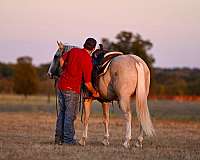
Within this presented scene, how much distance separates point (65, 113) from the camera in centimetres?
1290

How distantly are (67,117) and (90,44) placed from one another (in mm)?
1805

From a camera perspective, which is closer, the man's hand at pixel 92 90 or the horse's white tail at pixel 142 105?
the horse's white tail at pixel 142 105

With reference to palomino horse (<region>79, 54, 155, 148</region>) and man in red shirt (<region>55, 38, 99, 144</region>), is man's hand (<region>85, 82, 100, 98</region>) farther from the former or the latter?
palomino horse (<region>79, 54, 155, 148</region>)

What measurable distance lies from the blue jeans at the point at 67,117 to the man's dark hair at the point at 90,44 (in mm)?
1161

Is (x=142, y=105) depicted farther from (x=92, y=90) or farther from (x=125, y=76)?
(x=92, y=90)

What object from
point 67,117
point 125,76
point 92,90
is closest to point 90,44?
point 92,90

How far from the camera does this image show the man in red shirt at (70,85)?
12773 millimetres

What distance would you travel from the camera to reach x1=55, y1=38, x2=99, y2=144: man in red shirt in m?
12.8

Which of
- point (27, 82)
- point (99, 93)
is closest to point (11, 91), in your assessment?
point (27, 82)

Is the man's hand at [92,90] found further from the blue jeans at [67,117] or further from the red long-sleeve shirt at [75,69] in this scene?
the blue jeans at [67,117]

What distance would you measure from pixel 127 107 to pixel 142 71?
87 centimetres

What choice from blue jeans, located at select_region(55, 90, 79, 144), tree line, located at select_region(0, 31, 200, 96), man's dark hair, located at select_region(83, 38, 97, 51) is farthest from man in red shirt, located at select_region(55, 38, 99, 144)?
tree line, located at select_region(0, 31, 200, 96)

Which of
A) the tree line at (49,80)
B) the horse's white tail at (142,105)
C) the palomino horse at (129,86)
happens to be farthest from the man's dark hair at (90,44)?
the tree line at (49,80)

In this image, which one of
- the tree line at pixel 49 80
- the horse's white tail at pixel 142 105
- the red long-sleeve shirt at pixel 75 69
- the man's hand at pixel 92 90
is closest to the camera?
the horse's white tail at pixel 142 105
